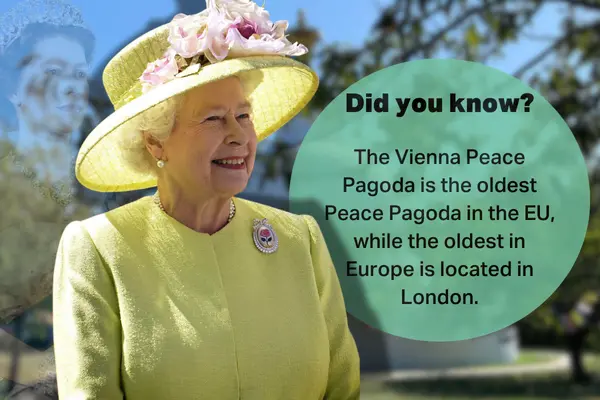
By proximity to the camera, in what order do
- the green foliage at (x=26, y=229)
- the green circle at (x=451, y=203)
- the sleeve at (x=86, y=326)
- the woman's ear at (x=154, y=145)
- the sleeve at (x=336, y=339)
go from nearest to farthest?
the sleeve at (x=86, y=326), the woman's ear at (x=154, y=145), the sleeve at (x=336, y=339), the green circle at (x=451, y=203), the green foliage at (x=26, y=229)

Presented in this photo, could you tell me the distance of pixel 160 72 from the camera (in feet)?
6.95

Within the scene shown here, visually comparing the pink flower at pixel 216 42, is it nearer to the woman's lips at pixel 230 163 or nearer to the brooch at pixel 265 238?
the woman's lips at pixel 230 163

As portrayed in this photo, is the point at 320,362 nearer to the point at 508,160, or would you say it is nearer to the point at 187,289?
the point at 187,289

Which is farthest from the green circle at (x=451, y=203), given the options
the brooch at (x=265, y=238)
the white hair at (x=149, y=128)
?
the white hair at (x=149, y=128)

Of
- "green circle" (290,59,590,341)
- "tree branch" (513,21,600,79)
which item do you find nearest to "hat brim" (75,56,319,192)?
"green circle" (290,59,590,341)

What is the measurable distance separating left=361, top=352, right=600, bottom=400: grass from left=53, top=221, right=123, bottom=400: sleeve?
40.5 inches

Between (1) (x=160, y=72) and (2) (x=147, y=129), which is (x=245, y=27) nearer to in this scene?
(1) (x=160, y=72)

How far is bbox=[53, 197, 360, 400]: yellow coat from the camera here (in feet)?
6.79

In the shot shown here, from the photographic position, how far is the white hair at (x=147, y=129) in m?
2.14

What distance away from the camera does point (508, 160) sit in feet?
8.94

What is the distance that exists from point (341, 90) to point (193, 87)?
0.89 metres

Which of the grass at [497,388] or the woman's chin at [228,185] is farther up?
the woman's chin at [228,185]

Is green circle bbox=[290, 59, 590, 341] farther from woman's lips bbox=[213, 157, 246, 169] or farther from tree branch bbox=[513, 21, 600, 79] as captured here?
woman's lips bbox=[213, 157, 246, 169]

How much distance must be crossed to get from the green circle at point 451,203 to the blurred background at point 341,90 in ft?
0.18
